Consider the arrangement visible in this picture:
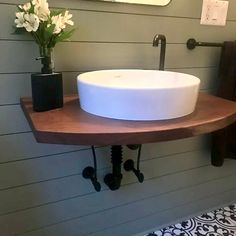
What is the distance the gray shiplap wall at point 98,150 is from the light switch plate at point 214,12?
34mm

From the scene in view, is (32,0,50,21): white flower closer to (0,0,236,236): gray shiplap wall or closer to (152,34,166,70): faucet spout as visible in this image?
(0,0,236,236): gray shiplap wall

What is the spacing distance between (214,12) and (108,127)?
0.94m

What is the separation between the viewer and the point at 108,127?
773 mm

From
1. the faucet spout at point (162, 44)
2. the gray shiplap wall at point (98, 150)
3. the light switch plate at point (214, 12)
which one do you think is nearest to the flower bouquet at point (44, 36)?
the gray shiplap wall at point (98, 150)

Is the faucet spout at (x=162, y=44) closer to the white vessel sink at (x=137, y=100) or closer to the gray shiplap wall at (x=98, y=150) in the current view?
the gray shiplap wall at (x=98, y=150)

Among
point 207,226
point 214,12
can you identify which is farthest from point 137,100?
point 207,226

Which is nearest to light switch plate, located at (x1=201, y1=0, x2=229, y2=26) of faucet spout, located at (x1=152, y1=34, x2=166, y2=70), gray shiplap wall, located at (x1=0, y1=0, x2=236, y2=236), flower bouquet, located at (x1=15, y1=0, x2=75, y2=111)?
gray shiplap wall, located at (x1=0, y1=0, x2=236, y2=236)

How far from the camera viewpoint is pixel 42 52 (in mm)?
926

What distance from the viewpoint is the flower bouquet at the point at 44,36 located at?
845 millimetres

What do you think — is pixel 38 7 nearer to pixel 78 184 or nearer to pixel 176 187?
pixel 78 184

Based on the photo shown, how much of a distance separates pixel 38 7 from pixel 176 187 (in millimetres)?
1212

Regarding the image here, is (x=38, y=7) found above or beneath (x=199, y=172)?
above

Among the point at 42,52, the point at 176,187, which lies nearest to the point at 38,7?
the point at 42,52

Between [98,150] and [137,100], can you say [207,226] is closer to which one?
[98,150]
